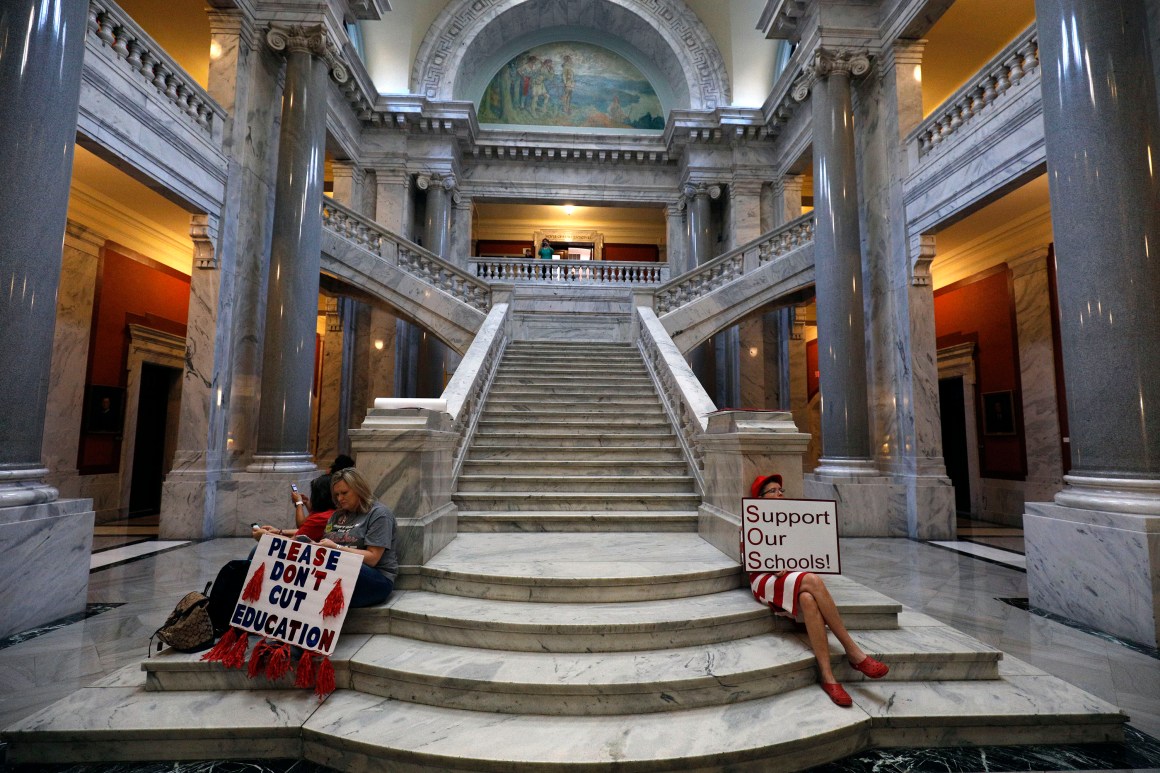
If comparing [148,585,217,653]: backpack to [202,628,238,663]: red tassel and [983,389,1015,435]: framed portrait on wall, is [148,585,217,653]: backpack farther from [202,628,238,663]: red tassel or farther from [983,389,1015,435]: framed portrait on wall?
[983,389,1015,435]: framed portrait on wall

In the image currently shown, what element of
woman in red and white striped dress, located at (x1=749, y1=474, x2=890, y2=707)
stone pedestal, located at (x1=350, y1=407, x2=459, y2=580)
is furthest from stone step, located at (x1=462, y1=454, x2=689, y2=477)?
woman in red and white striped dress, located at (x1=749, y1=474, x2=890, y2=707)

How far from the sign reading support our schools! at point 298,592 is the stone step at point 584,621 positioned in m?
0.50

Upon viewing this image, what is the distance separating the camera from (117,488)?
10.9m

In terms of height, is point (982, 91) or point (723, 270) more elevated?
point (982, 91)

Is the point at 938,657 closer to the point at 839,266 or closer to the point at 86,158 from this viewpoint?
the point at 839,266

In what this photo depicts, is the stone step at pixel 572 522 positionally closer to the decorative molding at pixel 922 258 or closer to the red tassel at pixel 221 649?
the red tassel at pixel 221 649

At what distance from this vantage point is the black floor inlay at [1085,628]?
4.16m

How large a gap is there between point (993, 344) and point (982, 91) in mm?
5578

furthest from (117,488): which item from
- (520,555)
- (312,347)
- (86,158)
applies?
(520,555)

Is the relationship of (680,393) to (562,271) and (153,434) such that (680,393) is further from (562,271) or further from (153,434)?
(153,434)

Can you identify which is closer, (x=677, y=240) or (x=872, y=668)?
(x=872, y=668)

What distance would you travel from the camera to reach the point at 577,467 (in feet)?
23.4

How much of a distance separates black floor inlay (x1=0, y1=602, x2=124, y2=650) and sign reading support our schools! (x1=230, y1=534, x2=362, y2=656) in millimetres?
2020

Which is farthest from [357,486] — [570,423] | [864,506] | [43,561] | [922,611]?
[864,506]
